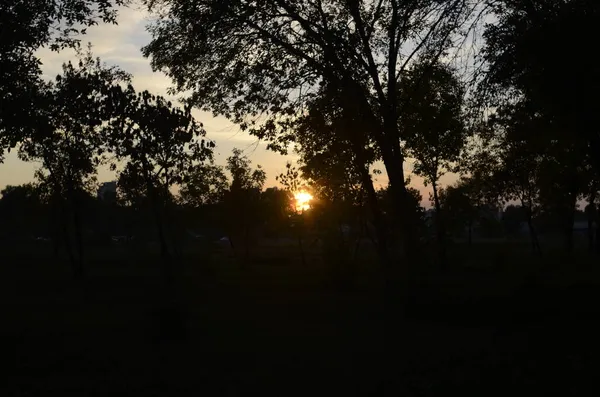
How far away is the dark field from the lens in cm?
1009

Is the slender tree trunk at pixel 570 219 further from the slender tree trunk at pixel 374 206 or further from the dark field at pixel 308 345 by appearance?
the slender tree trunk at pixel 374 206

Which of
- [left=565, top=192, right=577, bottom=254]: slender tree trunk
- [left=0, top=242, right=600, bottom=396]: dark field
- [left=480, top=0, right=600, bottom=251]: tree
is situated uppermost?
[left=480, top=0, right=600, bottom=251]: tree

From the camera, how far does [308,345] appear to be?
49.6ft

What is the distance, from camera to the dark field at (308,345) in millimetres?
10086

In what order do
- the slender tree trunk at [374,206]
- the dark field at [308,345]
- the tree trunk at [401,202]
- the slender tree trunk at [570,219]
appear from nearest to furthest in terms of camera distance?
1. the dark field at [308,345]
2. the tree trunk at [401,202]
3. the slender tree trunk at [374,206]
4. the slender tree trunk at [570,219]

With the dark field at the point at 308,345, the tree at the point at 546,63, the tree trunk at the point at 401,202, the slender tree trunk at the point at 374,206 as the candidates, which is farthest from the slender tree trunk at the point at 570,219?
the tree at the point at 546,63

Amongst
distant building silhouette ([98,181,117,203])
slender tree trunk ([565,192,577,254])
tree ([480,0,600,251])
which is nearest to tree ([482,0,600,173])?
tree ([480,0,600,251])

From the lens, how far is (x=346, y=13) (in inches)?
720

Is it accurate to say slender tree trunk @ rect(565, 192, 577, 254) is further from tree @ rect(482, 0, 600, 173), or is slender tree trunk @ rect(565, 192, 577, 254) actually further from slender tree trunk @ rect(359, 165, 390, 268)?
tree @ rect(482, 0, 600, 173)

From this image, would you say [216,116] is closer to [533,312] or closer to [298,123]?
[298,123]

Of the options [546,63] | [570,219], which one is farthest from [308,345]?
[570,219]

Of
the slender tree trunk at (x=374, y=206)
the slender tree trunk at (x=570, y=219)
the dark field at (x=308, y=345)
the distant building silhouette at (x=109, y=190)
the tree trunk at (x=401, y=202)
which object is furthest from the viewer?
the distant building silhouette at (x=109, y=190)

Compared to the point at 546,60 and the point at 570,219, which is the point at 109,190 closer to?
the point at 570,219

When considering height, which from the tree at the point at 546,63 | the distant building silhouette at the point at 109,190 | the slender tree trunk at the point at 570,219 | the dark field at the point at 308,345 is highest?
the distant building silhouette at the point at 109,190
